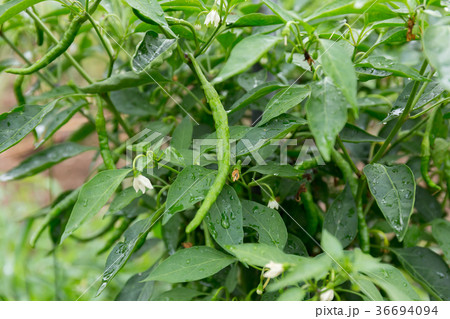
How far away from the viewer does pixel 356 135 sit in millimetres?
660

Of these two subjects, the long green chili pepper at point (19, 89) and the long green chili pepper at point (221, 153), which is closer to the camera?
the long green chili pepper at point (221, 153)

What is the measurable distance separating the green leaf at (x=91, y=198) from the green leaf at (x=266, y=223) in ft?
0.58

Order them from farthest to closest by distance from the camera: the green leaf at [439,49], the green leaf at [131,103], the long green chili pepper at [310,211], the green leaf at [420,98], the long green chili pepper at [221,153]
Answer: the green leaf at [131,103] < the long green chili pepper at [310,211] < the green leaf at [420,98] < the long green chili pepper at [221,153] < the green leaf at [439,49]

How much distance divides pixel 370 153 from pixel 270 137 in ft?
1.22

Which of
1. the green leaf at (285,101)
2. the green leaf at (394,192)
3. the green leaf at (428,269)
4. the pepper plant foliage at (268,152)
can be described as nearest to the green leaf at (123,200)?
the pepper plant foliage at (268,152)

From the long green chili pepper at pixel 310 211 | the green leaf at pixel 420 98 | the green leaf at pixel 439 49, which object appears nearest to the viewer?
the green leaf at pixel 439 49

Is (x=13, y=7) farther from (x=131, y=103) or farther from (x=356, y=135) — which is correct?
(x=356, y=135)

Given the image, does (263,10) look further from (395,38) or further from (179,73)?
(395,38)

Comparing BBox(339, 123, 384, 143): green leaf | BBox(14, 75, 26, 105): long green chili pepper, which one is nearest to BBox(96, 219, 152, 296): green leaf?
BBox(339, 123, 384, 143): green leaf

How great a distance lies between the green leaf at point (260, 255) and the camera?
1.43 feet

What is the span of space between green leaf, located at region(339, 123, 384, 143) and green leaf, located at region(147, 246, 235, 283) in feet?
0.89

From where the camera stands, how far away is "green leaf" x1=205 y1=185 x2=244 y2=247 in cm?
51

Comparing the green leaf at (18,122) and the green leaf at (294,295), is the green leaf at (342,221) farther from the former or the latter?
the green leaf at (18,122)
